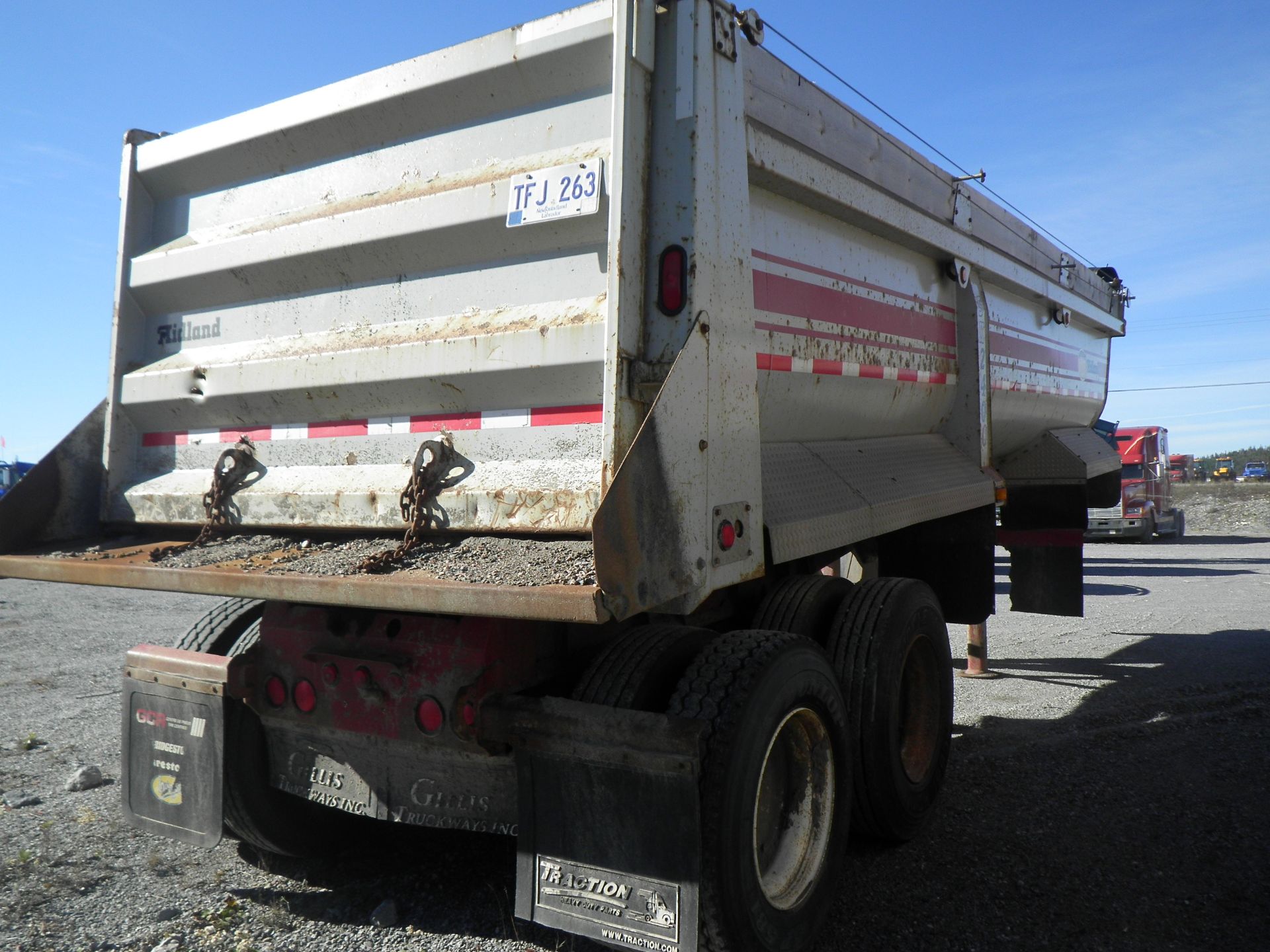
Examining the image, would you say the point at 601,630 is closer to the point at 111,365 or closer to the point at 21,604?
the point at 111,365

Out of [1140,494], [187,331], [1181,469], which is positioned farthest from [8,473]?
[1181,469]

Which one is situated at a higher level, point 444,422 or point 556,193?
point 556,193

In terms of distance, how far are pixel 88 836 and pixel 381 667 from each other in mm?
1991

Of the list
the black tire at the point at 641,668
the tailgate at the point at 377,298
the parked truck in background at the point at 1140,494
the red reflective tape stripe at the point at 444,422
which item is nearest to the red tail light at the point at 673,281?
the tailgate at the point at 377,298

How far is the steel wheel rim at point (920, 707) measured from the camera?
3965 millimetres

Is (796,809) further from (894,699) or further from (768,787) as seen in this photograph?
(894,699)

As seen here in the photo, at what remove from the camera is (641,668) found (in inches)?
101

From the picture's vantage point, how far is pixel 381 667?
2645mm

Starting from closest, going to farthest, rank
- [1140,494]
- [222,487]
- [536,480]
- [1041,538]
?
[536,480] → [222,487] → [1041,538] → [1140,494]

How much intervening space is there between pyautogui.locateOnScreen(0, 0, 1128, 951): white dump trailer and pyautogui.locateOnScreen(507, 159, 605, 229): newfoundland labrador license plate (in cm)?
1

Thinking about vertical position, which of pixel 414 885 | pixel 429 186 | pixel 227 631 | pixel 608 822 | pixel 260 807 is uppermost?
pixel 429 186

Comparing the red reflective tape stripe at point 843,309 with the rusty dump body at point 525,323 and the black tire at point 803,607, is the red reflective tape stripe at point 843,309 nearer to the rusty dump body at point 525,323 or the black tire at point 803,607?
the rusty dump body at point 525,323

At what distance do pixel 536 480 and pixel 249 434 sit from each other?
53.3 inches

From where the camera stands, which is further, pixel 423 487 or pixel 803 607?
pixel 803 607
